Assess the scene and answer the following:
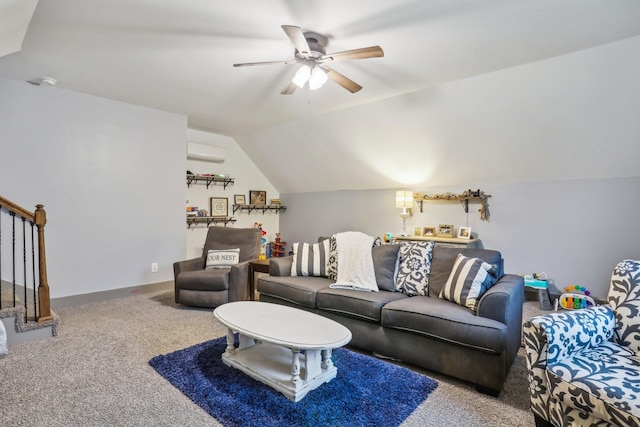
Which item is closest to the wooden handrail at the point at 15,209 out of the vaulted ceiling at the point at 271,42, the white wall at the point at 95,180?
the white wall at the point at 95,180

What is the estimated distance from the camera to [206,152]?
5523mm

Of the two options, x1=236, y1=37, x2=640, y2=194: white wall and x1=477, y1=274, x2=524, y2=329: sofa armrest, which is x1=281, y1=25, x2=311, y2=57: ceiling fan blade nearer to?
x1=236, y1=37, x2=640, y2=194: white wall

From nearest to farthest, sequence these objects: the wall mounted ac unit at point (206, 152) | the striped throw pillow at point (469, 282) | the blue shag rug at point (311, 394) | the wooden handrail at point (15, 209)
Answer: the blue shag rug at point (311, 394) < the striped throw pillow at point (469, 282) < the wooden handrail at point (15, 209) < the wall mounted ac unit at point (206, 152)

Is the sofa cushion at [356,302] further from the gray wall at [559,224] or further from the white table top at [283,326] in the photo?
the gray wall at [559,224]

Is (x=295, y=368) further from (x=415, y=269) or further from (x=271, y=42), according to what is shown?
(x=271, y=42)

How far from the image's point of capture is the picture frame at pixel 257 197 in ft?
21.0

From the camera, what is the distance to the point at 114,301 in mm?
4121

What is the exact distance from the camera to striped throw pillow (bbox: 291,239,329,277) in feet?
11.7

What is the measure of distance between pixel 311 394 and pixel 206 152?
14.6ft

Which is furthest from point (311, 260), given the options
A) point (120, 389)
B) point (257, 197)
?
point (257, 197)

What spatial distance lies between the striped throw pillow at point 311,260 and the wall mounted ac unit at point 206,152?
275 cm

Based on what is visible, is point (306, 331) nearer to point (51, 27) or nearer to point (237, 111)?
point (51, 27)

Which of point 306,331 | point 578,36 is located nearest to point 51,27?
point 306,331

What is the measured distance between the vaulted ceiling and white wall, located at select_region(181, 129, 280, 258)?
148 cm
